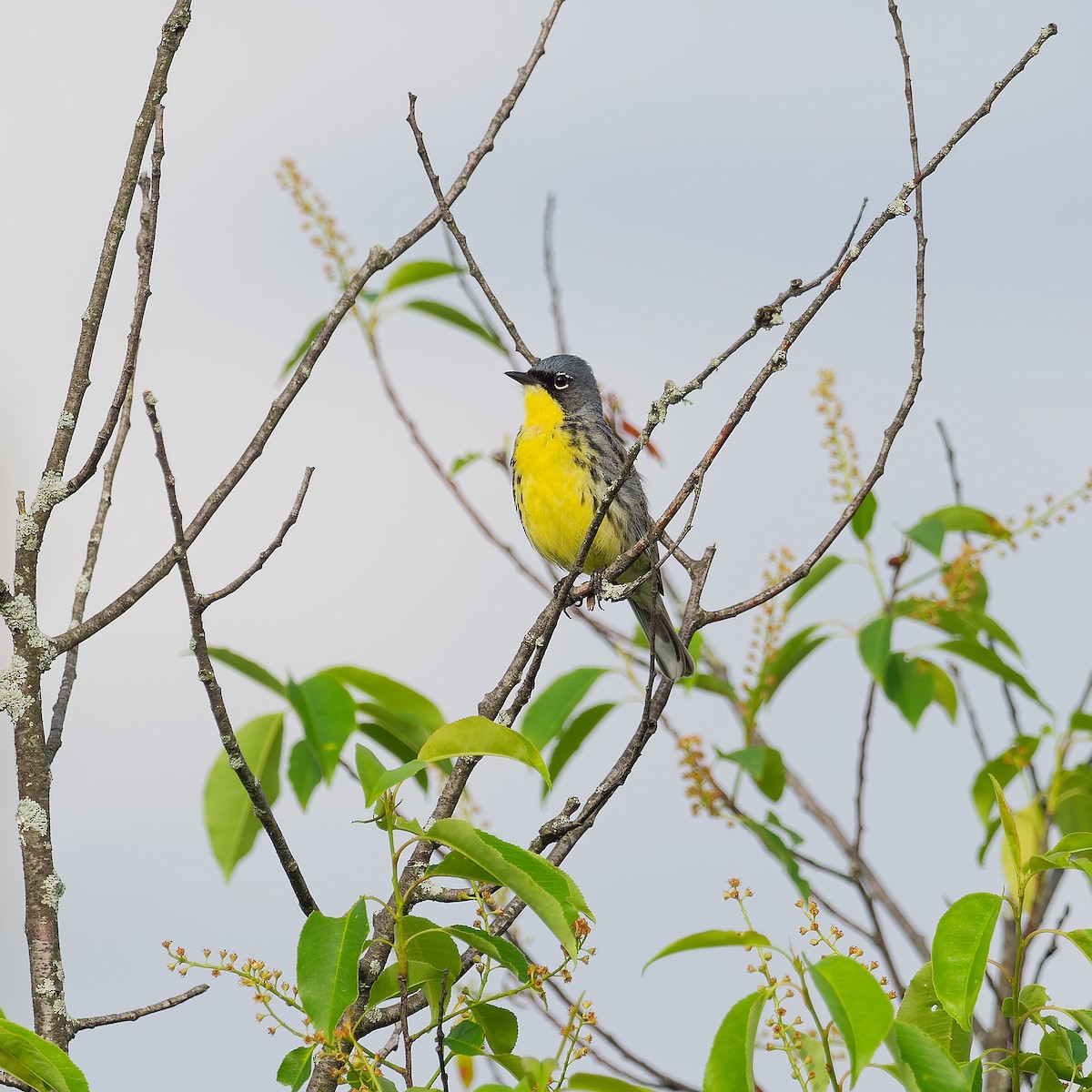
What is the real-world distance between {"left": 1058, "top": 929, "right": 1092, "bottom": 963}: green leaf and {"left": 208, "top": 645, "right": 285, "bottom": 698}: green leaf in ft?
9.39

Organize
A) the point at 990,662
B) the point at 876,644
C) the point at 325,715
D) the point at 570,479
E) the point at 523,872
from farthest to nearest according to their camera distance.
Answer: the point at 570,479 → the point at 990,662 → the point at 876,644 → the point at 325,715 → the point at 523,872

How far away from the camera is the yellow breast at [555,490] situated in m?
7.62

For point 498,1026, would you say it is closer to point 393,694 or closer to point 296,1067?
point 296,1067

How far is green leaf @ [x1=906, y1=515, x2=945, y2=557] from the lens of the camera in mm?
5301

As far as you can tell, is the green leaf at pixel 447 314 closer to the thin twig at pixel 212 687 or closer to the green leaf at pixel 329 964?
the thin twig at pixel 212 687

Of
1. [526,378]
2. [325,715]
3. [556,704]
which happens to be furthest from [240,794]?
[526,378]

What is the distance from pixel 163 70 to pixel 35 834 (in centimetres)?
195

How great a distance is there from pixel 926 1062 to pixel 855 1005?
0.84ft

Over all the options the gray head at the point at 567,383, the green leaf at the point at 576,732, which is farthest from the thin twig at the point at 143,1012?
the gray head at the point at 567,383

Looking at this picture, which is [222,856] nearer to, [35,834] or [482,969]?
[35,834]

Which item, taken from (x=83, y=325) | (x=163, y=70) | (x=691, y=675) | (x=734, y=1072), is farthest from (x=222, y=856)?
(x=734, y=1072)

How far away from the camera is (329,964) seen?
7.98 ft

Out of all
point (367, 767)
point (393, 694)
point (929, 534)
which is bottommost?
point (367, 767)

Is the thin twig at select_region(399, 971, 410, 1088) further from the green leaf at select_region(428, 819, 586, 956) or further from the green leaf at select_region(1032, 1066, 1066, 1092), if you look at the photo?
the green leaf at select_region(1032, 1066, 1066, 1092)
